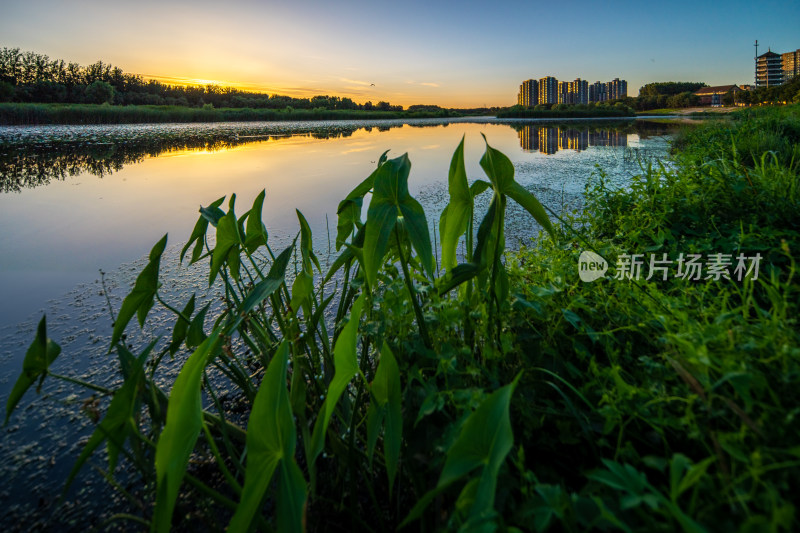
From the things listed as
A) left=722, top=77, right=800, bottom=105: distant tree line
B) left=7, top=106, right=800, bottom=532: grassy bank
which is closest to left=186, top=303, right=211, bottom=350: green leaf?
left=7, top=106, right=800, bottom=532: grassy bank

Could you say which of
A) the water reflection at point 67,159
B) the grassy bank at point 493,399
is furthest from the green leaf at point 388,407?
the water reflection at point 67,159

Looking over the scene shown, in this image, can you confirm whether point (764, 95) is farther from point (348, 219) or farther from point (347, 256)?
point (347, 256)

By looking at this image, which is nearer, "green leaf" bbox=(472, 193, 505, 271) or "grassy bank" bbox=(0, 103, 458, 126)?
"green leaf" bbox=(472, 193, 505, 271)

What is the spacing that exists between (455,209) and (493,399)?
567mm

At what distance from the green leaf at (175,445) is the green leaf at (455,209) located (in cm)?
61

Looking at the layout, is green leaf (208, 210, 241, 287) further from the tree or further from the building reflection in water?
the tree

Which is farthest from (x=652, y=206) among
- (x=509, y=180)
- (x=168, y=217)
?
(x=168, y=217)

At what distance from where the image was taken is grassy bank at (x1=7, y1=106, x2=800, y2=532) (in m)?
0.54

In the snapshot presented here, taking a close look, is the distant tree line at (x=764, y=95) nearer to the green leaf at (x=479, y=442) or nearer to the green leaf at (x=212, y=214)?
the green leaf at (x=212, y=214)

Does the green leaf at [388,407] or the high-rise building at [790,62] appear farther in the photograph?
the high-rise building at [790,62]

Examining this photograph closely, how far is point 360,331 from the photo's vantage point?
1214mm

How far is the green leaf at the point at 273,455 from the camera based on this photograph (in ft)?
1.88

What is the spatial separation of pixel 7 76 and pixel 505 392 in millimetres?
48263

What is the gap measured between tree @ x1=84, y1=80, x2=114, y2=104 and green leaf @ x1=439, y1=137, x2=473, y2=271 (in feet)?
139
